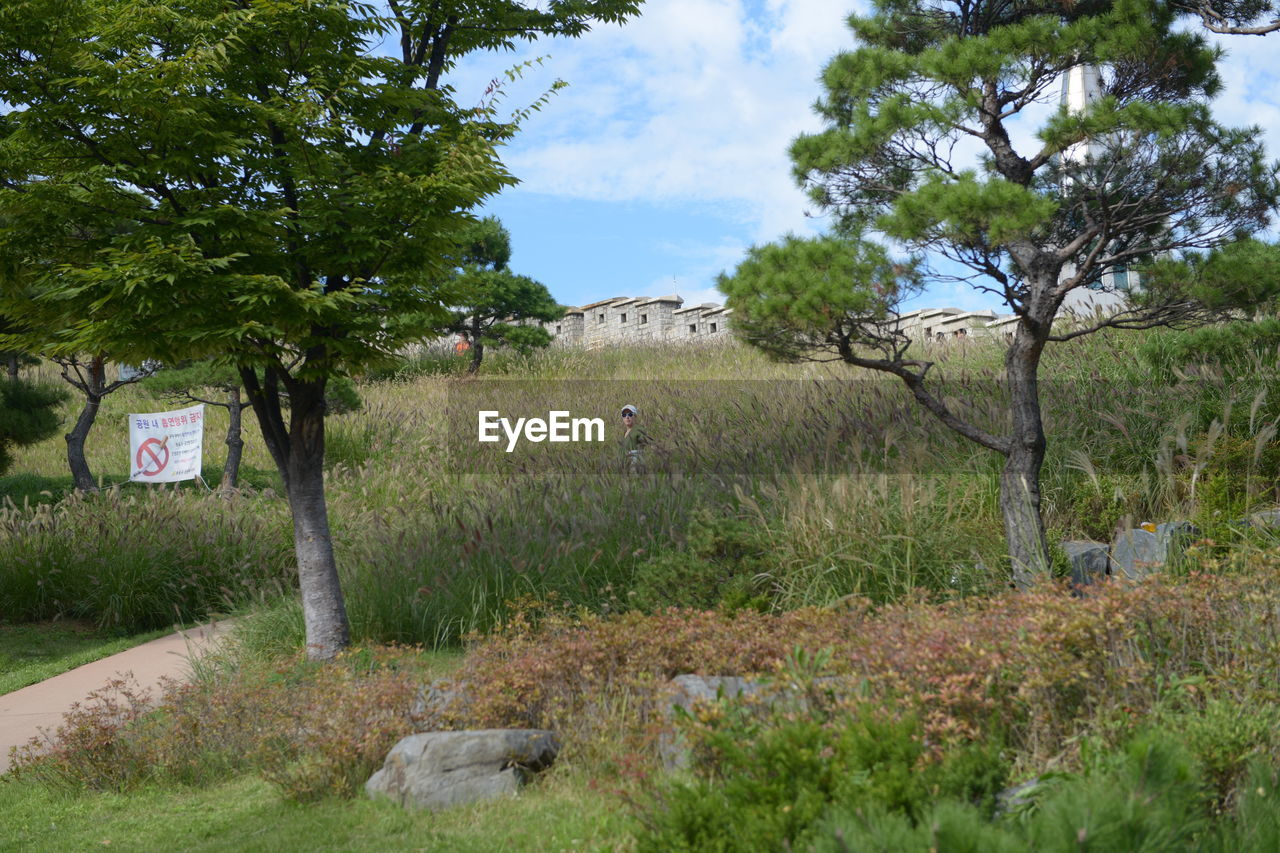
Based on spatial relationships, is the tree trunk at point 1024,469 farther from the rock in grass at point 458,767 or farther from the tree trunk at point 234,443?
the tree trunk at point 234,443

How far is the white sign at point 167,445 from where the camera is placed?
12.7 metres

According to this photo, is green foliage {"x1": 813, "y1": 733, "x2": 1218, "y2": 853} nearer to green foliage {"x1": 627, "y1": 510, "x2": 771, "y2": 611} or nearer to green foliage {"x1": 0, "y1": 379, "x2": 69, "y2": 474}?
green foliage {"x1": 627, "y1": 510, "x2": 771, "y2": 611}

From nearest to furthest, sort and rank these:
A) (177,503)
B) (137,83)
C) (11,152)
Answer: (137,83) < (11,152) < (177,503)

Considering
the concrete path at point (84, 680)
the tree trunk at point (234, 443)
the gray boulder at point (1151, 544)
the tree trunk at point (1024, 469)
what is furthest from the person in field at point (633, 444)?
the tree trunk at point (234, 443)

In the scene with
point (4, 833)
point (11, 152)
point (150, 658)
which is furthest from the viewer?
point (150, 658)

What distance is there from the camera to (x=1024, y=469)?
607cm

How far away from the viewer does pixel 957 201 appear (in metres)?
5.77

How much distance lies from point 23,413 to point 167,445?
2.44 meters

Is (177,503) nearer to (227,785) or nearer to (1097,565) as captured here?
(227,785)

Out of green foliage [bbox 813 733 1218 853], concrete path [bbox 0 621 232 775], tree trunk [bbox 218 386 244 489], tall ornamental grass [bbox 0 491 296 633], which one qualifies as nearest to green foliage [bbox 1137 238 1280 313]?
green foliage [bbox 813 733 1218 853]

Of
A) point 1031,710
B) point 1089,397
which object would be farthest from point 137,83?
point 1089,397

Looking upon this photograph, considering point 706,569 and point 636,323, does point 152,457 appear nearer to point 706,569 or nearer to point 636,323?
point 706,569

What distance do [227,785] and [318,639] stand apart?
66.9 inches

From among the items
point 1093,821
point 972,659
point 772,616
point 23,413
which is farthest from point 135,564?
point 1093,821
